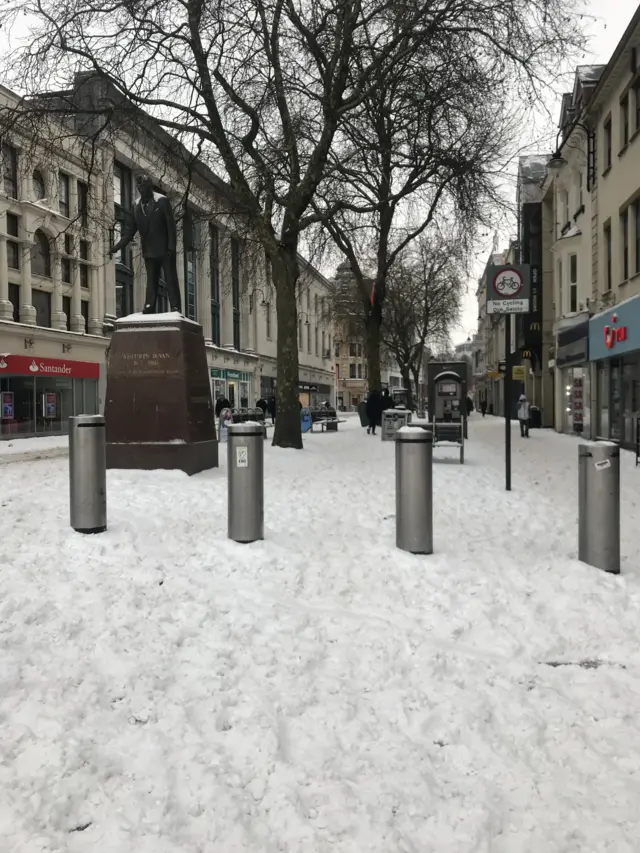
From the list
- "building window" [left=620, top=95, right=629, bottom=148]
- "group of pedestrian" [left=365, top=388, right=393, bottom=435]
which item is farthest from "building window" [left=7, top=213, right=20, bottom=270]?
"building window" [left=620, top=95, right=629, bottom=148]

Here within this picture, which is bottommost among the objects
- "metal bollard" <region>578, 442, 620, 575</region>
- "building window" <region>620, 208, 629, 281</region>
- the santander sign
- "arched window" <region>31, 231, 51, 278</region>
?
"metal bollard" <region>578, 442, 620, 575</region>

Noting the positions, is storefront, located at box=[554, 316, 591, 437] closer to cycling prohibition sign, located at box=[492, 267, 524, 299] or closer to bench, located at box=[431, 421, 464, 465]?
bench, located at box=[431, 421, 464, 465]

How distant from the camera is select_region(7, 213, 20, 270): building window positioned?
28.1m

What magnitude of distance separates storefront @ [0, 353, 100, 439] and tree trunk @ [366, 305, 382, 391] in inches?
458

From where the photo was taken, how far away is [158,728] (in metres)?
3.13

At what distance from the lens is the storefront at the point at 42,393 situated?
26.5 meters

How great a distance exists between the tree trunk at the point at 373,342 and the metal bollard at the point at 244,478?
1925 centimetres

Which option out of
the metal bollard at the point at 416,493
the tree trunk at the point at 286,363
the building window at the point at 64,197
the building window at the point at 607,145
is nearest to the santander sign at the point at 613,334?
the building window at the point at 607,145

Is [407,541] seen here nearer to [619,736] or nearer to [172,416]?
[619,736]

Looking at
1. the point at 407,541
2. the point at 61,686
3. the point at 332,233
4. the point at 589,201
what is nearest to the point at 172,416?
the point at 407,541

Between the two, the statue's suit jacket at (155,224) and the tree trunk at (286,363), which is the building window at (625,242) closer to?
the tree trunk at (286,363)

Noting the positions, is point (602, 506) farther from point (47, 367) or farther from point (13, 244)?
point (13, 244)

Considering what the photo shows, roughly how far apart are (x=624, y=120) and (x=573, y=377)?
30.8 ft

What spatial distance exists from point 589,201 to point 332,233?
324 inches
